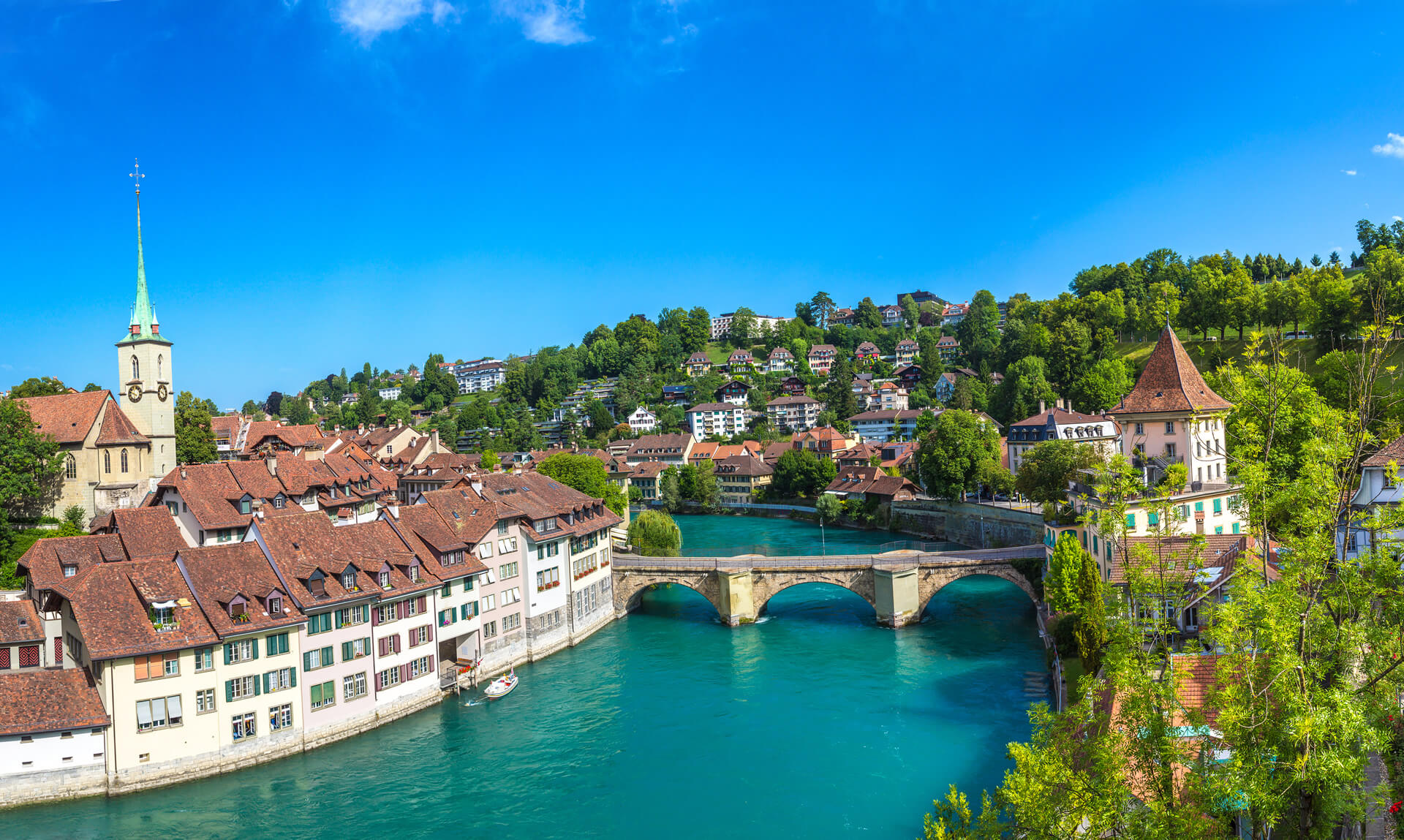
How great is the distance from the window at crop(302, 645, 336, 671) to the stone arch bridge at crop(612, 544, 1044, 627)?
2077 centimetres

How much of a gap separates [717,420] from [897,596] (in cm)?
9687

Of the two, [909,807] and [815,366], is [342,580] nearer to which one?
[909,807]

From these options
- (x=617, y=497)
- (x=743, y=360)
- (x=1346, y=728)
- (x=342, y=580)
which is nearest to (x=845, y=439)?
(x=617, y=497)

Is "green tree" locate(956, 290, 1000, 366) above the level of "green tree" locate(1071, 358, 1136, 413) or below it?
above

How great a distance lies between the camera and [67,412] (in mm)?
55531

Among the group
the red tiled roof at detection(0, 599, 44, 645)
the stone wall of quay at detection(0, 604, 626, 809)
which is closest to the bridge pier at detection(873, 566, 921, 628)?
the stone wall of quay at detection(0, 604, 626, 809)

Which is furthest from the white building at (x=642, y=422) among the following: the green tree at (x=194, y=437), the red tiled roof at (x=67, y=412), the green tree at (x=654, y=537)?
the red tiled roof at (x=67, y=412)

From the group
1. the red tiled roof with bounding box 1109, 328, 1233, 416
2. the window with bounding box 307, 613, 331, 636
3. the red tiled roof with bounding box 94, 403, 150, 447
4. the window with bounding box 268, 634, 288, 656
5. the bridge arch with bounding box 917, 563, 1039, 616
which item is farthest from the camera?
the red tiled roof with bounding box 94, 403, 150, 447

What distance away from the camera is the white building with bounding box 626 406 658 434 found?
149750mm

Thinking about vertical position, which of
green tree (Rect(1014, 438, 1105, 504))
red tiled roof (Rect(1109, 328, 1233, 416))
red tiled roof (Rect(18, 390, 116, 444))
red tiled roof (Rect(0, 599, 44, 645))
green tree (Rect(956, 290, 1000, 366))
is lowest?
red tiled roof (Rect(0, 599, 44, 645))

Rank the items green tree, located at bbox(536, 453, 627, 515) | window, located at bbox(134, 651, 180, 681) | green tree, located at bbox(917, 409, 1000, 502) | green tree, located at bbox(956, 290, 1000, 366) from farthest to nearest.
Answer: green tree, located at bbox(956, 290, 1000, 366) < green tree, located at bbox(917, 409, 1000, 502) < green tree, located at bbox(536, 453, 627, 515) < window, located at bbox(134, 651, 180, 681)

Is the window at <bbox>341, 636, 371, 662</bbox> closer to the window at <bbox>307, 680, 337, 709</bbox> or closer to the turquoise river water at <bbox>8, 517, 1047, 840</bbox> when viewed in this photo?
the window at <bbox>307, 680, 337, 709</bbox>

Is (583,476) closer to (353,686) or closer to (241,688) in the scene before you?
(353,686)

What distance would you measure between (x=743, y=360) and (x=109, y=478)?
124882 millimetres
